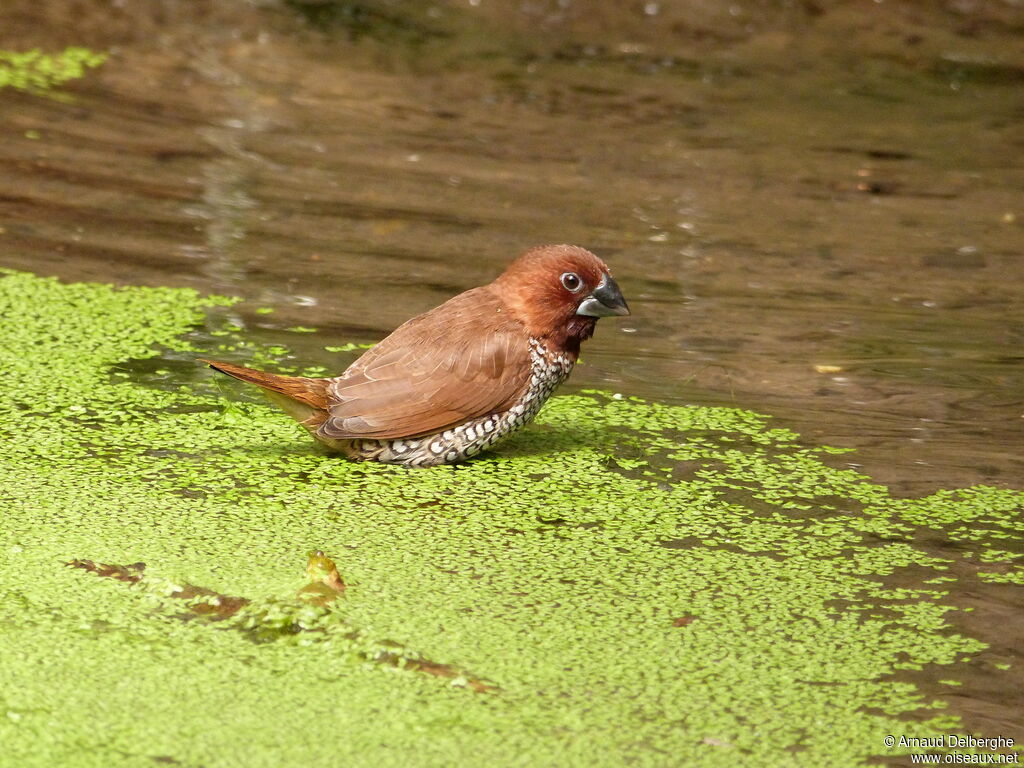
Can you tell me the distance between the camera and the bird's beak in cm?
397

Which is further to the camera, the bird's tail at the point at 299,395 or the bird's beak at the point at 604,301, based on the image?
the bird's beak at the point at 604,301

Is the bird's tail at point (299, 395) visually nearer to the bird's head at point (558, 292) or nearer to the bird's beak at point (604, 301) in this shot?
the bird's head at point (558, 292)

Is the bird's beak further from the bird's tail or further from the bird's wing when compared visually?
the bird's tail

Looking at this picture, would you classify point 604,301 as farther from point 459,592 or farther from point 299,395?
point 459,592

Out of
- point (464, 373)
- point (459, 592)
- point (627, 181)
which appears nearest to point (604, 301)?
point (464, 373)

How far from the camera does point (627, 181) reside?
692 centimetres

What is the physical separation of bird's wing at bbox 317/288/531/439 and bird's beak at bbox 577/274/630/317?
19 cm

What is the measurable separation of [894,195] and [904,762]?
4595 millimetres

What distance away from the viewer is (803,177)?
23.2ft

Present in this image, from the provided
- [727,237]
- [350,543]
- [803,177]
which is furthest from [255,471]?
[803,177]

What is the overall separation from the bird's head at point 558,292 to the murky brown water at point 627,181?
2.57ft

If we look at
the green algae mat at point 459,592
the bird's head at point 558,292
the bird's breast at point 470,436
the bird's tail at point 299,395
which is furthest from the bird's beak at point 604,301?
the bird's tail at point 299,395

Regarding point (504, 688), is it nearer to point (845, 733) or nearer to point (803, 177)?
point (845, 733)

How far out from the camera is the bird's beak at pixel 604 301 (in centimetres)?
397
